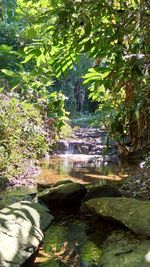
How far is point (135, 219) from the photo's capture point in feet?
13.0

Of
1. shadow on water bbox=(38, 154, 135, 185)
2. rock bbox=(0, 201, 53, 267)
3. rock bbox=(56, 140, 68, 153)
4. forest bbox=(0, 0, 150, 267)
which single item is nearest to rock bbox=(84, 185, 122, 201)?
forest bbox=(0, 0, 150, 267)

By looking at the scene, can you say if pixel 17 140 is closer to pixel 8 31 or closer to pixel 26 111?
pixel 26 111

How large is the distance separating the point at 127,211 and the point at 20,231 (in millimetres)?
1262

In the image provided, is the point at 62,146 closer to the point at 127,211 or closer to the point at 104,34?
the point at 127,211

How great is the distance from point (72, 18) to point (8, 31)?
581 inches

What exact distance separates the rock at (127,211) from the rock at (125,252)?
11 cm

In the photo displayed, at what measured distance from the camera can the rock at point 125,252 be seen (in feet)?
10.3

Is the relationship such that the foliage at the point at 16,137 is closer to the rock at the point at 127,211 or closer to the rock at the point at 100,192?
the rock at the point at 100,192

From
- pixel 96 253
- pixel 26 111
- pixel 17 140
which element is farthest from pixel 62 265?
pixel 26 111

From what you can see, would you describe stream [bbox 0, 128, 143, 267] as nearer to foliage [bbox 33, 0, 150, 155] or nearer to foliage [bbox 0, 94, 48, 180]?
foliage [bbox 0, 94, 48, 180]

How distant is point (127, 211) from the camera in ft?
13.9

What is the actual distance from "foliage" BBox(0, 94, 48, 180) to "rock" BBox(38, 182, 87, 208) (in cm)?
Result: 179

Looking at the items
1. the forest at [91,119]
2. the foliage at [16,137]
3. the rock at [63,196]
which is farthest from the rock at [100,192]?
the foliage at [16,137]

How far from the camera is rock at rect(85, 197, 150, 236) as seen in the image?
3.82m
